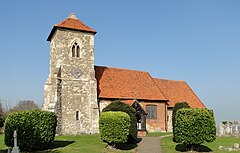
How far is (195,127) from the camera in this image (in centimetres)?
1828

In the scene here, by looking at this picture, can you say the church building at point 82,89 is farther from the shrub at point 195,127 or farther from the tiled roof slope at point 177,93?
the shrub at point 195,127

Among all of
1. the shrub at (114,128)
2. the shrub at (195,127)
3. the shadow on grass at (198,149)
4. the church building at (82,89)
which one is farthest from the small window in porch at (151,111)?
the shrub at (195,127)

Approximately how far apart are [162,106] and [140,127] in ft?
17.9

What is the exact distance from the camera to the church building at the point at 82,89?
30.4 metres

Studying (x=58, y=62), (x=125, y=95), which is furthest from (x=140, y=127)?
(x=58, y=62)

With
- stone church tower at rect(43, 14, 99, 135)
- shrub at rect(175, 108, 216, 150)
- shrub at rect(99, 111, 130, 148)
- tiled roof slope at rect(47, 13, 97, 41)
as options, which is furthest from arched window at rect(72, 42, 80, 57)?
shrub at rect(175, 108, 216, 150)

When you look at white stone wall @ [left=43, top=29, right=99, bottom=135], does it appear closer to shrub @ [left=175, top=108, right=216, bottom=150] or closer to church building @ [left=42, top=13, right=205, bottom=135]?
church building @ [left=42, top=13, right=205, bottom=135]

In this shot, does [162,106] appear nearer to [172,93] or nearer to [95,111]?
[172,93]

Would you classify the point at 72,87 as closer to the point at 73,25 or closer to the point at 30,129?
the point at 73,25

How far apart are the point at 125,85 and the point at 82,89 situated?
666cm

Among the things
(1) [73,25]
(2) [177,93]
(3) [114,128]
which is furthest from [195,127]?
(2) [177,93]

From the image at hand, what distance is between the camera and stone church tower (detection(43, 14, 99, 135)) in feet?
99.1

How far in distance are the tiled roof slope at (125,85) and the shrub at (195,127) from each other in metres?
15.1

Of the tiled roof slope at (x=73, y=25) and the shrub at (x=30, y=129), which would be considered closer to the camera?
the shrub at (x=30, y=129)
